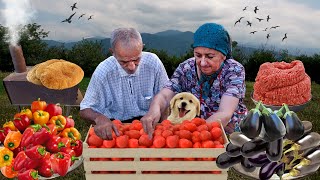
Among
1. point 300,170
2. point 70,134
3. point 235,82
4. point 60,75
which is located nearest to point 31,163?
point 70,134

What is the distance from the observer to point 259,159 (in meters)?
3.02

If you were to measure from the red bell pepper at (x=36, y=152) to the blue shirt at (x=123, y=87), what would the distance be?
1.17 meters

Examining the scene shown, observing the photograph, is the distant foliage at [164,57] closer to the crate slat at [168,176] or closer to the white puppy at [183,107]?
the white puppy at [183,107]

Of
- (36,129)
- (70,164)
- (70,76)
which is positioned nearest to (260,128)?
(70,164)

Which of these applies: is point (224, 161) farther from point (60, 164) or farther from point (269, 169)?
point (60, 164)

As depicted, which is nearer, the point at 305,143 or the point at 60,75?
the point at 305,143

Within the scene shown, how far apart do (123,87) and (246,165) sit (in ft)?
7.45

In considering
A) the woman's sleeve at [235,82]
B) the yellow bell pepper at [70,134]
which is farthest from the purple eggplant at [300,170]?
the yellow bell pepper at [70,134]

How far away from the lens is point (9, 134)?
→ 13.1 feet

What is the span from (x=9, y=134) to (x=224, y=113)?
6.32ft

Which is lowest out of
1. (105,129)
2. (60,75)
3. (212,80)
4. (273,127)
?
(60,75)

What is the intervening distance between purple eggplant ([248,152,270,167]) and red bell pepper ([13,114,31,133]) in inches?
89.9

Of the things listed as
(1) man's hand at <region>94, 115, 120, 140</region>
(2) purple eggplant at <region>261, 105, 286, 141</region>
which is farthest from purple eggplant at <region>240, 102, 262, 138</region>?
(1) man's hand at <region>94, 115, 120, 140</region>

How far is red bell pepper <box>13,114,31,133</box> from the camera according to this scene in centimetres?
426
